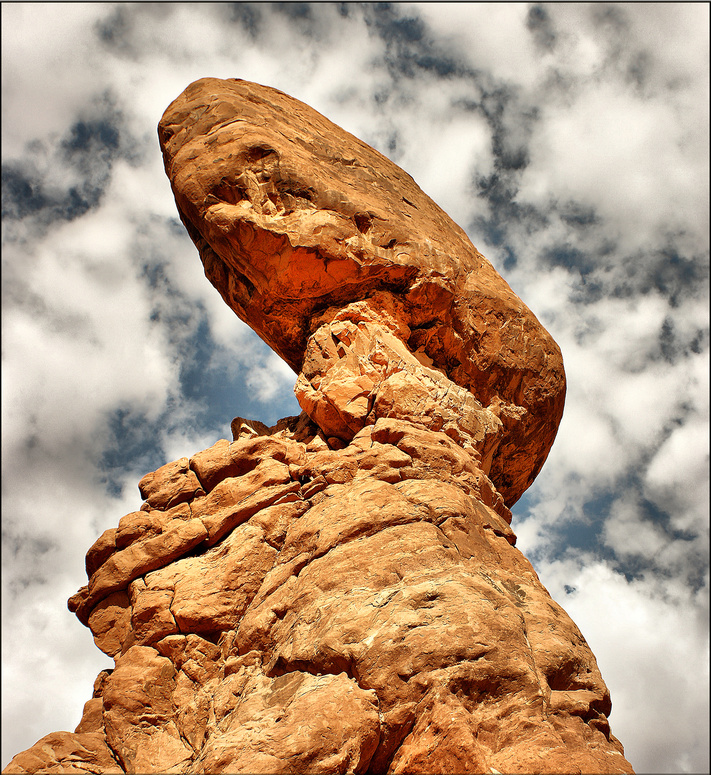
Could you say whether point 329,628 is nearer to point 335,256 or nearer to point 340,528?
point 340,528

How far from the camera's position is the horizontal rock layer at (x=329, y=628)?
174 inches

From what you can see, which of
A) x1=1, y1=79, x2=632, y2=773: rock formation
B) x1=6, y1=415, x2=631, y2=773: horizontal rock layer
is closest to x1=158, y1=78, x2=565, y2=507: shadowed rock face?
x1=1, y1=79, x2=632, y2=773: rock formation

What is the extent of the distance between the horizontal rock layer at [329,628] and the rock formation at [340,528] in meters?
0.02

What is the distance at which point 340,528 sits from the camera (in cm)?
614

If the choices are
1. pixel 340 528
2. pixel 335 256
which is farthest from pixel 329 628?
pixel 335 256

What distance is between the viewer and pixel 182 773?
5.02 meters

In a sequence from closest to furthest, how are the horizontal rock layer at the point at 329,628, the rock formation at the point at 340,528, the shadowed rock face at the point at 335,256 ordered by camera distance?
the horizontal rock layer at the point at 329,628
the rock formation at the point at 340,528
the shadowed rock face at the point at 335,256

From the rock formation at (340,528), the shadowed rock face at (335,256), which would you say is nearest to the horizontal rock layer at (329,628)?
the rock formation at (340,528)

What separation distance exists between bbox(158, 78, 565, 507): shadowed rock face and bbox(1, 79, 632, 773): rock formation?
4 cm

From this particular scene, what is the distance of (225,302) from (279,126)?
2.98 meters

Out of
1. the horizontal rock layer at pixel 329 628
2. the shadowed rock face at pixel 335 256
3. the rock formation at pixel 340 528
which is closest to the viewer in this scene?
the horizontal rock layer at pixel 329 628

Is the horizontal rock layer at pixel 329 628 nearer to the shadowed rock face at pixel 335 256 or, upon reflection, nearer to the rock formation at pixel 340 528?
the rock formation at pixel 340 528

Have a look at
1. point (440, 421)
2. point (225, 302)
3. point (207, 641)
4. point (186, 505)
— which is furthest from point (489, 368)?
point (207, 641)

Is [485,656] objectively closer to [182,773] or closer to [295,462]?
[182,773]
